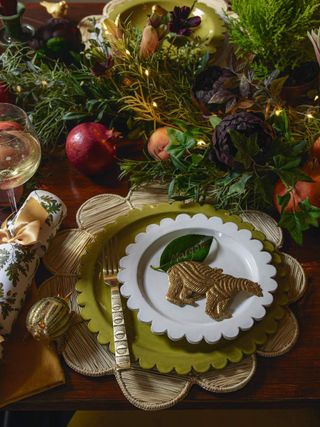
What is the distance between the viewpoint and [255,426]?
0.77m

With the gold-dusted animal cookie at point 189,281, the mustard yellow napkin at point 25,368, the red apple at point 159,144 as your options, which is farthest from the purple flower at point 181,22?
the mustard yellow napkin at point 25,368

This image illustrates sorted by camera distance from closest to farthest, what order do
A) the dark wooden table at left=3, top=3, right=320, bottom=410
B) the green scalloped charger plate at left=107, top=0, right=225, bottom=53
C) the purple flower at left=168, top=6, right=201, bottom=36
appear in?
the dark wooden table at left=3, top=3, right=320, bottom=410, the purple flower at left=168, top=6, right=201, bottom=36, the green scalloped charger plate at left=107, top=0, right=225, bottom=53

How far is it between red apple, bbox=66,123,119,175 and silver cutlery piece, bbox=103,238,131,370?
144 mm

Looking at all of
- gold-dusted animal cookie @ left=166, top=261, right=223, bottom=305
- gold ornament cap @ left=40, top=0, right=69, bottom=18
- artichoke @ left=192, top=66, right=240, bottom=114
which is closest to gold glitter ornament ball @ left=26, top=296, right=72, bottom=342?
gold-dusted animal cookie @ left=166, top=261, right=223, bottom=305

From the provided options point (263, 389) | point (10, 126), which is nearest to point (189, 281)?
point (263, 389)

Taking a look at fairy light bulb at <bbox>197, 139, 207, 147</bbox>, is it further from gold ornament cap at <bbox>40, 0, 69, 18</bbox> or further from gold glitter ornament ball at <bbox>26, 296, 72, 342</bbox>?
gold ornament cap at <bbox>40, 0, 69, 18</bbox>

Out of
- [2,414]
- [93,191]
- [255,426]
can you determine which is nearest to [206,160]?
[93,191]

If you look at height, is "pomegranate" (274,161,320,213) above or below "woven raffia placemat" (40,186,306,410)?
above

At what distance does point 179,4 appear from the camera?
1080mm

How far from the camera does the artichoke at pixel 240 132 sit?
2.24 feet

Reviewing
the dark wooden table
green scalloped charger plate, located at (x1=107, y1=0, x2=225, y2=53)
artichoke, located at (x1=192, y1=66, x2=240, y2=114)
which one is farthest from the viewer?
green scalloped charger plate, located at (x1=107, y1=0, x2=225, y2=53)

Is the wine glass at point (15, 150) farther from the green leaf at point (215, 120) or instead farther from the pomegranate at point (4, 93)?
the green leaf at point (215, 120)

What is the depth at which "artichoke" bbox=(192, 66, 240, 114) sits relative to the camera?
765 millimetres

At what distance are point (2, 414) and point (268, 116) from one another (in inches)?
26.9
